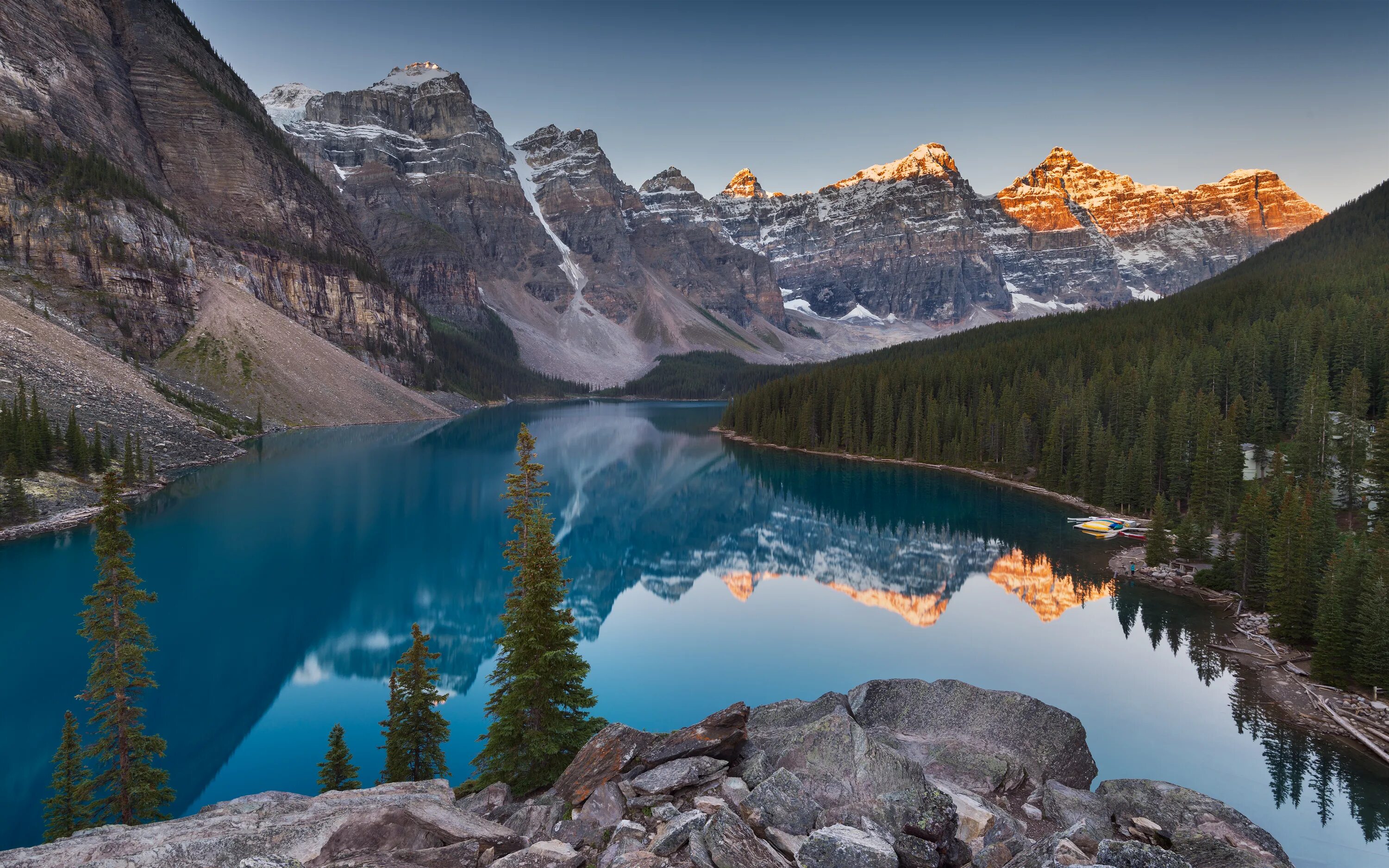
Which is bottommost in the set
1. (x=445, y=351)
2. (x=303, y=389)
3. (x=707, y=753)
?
(x=707, y=753)

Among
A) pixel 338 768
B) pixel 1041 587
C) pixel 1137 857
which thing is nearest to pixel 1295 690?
pixel 1041 587

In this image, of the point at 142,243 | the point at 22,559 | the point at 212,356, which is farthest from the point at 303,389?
the point at 22,559

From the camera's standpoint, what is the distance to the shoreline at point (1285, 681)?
19.3m

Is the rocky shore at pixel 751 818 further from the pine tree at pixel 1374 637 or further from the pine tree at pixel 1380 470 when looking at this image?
the pine tree at pixel 1380 470

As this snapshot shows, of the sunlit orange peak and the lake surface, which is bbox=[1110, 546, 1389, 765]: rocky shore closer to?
the lake surface

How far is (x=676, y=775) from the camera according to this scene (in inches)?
416

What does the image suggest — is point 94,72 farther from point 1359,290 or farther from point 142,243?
point 1359,290

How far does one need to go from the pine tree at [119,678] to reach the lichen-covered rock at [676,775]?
10.9 meters

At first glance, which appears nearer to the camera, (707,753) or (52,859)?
(52,859)

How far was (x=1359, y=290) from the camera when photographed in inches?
2788

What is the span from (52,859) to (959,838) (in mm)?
11239

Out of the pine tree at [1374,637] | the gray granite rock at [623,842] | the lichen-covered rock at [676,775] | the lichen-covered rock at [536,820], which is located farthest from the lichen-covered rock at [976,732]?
the pine tree at [1374,637]

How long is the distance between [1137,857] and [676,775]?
6.11 meters

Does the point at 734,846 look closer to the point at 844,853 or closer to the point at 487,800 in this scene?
the point at 844,853
